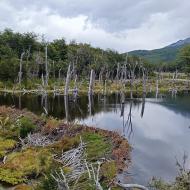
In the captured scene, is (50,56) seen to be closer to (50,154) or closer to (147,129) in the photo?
(147,129)

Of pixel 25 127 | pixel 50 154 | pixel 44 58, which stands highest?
pixel 44 58

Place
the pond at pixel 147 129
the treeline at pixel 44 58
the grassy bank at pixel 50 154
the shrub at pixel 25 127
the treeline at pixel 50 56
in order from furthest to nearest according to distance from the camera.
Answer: the treeline at pixel 50 56 < the treeline at pixel 44 58 < the shrub at pixel 25 127 < the pond at pixel 147 129 < the grassy bank at pixel 50 154

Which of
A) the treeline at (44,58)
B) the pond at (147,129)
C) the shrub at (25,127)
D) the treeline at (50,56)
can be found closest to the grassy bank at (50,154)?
the shrub at (25,127)

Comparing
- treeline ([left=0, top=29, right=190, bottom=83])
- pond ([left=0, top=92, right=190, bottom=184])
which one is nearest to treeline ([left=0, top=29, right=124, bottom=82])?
treeline ([left=0, top=29, right=190, bottom=83])

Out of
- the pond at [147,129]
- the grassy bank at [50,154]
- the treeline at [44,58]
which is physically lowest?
the pond at [147,129]

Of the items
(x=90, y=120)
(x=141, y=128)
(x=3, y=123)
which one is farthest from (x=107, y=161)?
(x=90, y=120)

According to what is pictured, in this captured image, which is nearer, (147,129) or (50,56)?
(147,129)

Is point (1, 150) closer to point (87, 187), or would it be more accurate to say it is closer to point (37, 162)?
point (37, 162)

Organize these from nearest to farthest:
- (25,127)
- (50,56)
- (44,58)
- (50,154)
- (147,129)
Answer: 1. (50,154)
2. (25,127)
3. (147,129)
4. (44,58)
5. (50,56)

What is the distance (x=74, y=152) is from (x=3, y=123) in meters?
11.8

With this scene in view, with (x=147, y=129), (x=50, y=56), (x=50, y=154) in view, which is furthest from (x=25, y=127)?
(x=50, y=56)

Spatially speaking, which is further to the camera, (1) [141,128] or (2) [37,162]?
(1) [141,128]

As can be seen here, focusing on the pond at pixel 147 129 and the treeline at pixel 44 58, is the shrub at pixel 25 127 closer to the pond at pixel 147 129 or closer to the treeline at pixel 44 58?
the pond at pixel 147 129

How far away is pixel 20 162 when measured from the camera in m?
25.2
